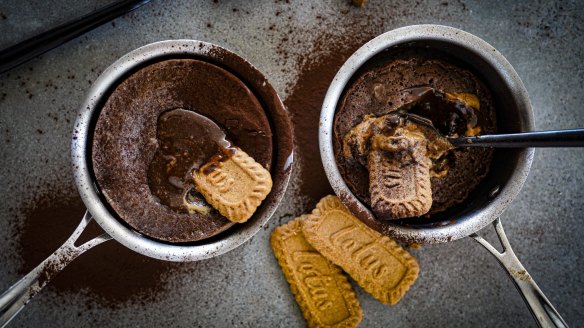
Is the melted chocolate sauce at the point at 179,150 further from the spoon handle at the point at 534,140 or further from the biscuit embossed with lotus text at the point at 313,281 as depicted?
the spoon handle at the point at 534,140

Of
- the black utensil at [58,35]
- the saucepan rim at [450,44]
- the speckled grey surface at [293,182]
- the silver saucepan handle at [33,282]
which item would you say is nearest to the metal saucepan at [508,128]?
the saucepan rim at [450,44]

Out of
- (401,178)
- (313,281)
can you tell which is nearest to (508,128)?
(401,178)

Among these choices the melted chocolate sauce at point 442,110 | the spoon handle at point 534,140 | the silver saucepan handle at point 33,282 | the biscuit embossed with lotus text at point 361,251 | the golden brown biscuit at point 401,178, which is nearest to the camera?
the spoon handle at point 534,140

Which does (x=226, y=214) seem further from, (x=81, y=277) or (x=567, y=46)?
(x=567, y=46)

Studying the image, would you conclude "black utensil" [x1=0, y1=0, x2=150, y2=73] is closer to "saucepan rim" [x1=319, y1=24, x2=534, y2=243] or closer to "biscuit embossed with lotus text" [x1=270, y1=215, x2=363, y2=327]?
"saucepan rim" [x1=319, y1=24, x2=534, y2=243]

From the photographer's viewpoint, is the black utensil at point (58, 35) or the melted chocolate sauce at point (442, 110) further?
the black utensil at point (58, 35)

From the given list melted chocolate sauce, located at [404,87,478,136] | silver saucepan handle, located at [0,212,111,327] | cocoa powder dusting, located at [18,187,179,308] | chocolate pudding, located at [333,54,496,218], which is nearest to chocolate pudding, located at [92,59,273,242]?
silver saucepan handle, located at [0,212,111,327]

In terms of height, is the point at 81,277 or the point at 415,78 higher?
the point at 415,78

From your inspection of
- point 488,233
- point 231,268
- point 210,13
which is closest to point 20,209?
point 231,268
